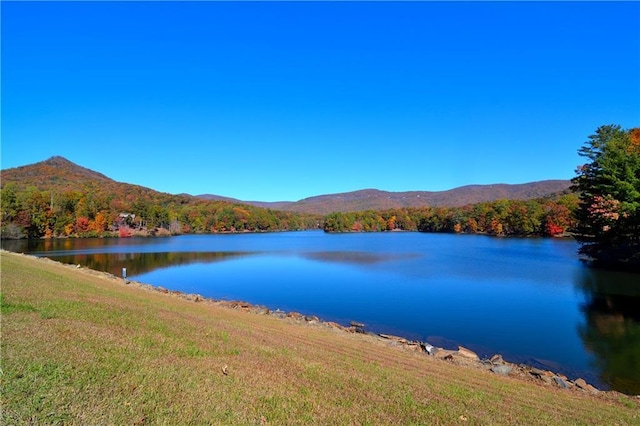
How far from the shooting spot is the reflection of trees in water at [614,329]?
14.9 metres

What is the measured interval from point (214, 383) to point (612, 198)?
45.2 meters

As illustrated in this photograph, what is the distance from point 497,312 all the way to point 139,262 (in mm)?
46381

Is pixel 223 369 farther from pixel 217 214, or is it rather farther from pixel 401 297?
pixel 217 214

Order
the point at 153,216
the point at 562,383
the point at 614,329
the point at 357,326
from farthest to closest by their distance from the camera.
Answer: the point at 153,216 < the point at 357,326 < the point at 614,329 < the point at 562,383

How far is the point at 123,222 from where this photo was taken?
419 ft

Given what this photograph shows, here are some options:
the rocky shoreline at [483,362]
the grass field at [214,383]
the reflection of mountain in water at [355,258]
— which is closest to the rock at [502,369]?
the rocky shoreline at [483,362]

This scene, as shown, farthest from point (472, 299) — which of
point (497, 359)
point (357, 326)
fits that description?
point (497, 359)

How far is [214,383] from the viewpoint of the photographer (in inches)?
266

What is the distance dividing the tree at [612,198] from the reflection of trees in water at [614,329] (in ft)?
22.1

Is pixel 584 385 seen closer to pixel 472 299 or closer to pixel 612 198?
pixel 472 299

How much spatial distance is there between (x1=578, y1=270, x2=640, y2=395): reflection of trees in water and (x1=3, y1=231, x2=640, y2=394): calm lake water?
6 centimetres

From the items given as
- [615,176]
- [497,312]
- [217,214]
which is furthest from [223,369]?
[217,214]

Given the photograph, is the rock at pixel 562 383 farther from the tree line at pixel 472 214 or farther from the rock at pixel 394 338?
the tree line at pixel 472 214

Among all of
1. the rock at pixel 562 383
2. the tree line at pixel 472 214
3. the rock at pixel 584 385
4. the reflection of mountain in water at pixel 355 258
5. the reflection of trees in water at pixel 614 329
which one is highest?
the tree line at pixel 472 214
